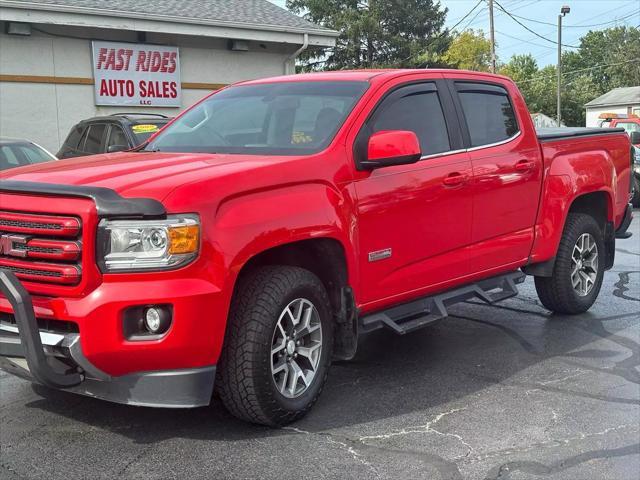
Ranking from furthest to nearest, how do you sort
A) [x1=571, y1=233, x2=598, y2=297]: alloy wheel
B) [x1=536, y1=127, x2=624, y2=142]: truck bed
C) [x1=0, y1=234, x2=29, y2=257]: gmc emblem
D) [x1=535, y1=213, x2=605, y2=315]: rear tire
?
[x1=571, y1=233, x2=598, y2=297]: alloy wheel → [x1=535, y1=213, x2=605, y2=315]: rear tire → [x1=536, y1=127, x2=624, y2=142]: truck bed → [x1=0, y1=234, x2=29, y2=257]: gmc emblem

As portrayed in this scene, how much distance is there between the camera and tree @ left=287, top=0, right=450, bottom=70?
45750 mm

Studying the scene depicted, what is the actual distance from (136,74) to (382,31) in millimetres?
32506

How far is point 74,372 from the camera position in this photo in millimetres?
3633

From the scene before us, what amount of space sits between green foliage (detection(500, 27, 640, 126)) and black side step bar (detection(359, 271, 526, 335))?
6244cm

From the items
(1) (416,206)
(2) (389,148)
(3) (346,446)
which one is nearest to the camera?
(3) (346,446)

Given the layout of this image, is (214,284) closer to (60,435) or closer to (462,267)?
(60,435)

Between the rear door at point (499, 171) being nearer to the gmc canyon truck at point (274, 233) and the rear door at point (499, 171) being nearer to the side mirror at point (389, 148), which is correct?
the gmc canyon truck at point (274, 233)

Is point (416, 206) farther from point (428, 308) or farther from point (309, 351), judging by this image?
point (309, 351)

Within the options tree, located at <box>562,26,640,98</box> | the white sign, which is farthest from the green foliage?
the white sign

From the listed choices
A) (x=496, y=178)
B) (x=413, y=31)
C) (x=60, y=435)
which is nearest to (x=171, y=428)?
(x=60, y=435)

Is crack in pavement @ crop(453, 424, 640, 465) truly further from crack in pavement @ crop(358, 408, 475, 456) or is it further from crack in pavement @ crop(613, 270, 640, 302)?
→ crack in pavement @ crop(613, 270, 640, 302)

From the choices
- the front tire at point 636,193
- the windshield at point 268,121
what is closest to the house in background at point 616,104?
the front tire at point 636,193

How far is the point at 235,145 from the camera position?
4695mm

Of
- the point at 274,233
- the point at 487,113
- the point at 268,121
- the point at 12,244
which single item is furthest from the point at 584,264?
the point at 12,244
